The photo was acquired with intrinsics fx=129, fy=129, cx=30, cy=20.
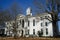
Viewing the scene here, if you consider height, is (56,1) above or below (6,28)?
above

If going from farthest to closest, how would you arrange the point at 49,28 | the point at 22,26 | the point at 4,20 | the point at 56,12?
the point at 22,26 → the point at 4,20 → the point at 49,28 → the point at 56,12

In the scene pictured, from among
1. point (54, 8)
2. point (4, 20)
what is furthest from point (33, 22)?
point (54, 8)

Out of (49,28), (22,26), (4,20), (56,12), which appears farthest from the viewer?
(22,26)

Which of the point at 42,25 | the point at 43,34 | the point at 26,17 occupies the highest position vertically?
the point at 26,17

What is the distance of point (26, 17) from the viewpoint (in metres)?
51.3

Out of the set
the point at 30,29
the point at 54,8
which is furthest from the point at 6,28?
the point at 54,8

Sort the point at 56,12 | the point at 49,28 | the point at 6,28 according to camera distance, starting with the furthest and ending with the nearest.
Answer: the point at 6,28 → the point at 49,28 → the point at 56,12

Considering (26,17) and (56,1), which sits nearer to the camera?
(56,1)

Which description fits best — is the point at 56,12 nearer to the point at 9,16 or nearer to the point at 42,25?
the point at 42,25

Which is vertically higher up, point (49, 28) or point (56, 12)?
point (56, 12)

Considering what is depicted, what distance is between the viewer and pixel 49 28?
45.1 m

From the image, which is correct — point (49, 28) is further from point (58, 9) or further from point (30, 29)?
point (58, 9)

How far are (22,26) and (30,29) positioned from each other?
4.42 meters

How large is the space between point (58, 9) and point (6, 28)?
3059 centimetres
